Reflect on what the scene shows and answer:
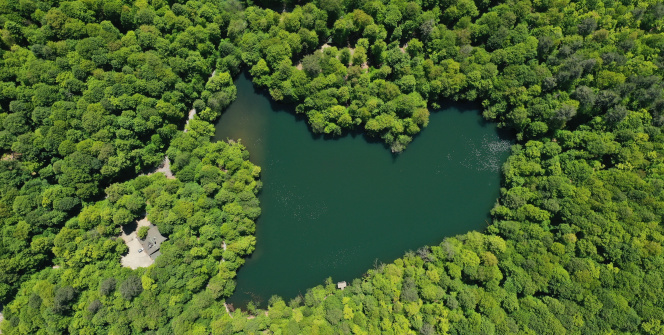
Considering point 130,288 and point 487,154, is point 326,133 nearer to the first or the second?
point 487,154

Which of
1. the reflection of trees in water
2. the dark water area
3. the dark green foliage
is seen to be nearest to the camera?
the dark green foliage

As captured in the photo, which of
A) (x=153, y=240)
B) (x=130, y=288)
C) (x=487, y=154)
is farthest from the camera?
(x=487, y=154)

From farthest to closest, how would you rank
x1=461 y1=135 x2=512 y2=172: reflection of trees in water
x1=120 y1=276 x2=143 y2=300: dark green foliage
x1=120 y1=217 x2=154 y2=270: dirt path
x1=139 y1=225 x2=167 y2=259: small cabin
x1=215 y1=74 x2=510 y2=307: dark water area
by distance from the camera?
x1=461 y1=135 x2=512 y2=172: reflection of trees in water < x1=215 y1=74 x2=510 y2=307: dark water area < x1=120 y1=217 x2=154 y2=270: dirt path < x1=139 y1=225 x2=167 y2=259: small cabin < x1=120 y1=276 x2=143 y2=300: dark green foliage

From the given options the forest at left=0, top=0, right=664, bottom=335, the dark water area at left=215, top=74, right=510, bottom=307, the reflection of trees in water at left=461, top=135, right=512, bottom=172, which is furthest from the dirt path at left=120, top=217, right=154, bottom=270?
the reflection of trees in water at left=461, top=135, right=512, bottom=172

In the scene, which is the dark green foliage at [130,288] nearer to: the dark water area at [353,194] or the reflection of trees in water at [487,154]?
the dark water area at [353,194]

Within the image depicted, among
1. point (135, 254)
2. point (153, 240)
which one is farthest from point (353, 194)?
point (135, 254)

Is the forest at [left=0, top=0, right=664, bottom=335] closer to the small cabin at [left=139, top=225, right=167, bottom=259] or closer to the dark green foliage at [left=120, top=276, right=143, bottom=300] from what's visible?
the dark green foliage at [left=120, top=276, right=143, bottom=300]
